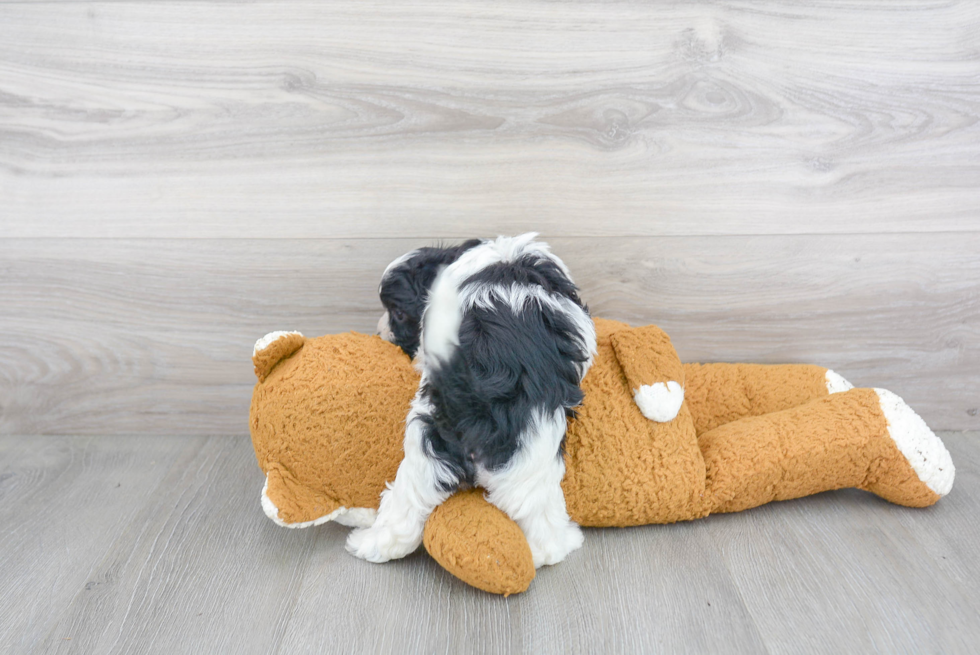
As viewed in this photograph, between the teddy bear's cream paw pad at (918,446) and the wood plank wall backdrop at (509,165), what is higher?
the wood plank wall backdrop at (509,165)

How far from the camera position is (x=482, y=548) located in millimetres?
864

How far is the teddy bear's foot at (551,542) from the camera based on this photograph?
925mm

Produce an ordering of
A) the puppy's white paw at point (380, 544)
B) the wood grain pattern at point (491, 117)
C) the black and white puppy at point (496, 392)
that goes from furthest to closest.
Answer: the wood grain pattern at point (491, 117), the puppy's white paw at point (380, 544), the black and white puppy at point (496, 392)

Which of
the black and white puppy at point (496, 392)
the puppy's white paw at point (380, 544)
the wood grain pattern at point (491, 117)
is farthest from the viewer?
the wood grain pattern at point (491, 117)

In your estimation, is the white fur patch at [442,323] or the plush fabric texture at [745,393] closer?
the white fur patch at [442,323]

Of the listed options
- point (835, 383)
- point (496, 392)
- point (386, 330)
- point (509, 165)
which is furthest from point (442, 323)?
point (835, 383)

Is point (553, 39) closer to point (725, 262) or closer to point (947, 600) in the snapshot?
Result: point (725, 262)

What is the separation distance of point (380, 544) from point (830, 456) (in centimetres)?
65

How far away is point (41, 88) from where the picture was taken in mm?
1183

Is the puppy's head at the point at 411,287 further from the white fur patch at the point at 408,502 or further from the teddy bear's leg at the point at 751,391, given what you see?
the teddy bear's leg at the point at 751,391

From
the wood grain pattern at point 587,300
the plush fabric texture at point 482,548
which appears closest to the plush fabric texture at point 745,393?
the wood grain pattern at point 587,300

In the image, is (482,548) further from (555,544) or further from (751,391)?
(751,391)

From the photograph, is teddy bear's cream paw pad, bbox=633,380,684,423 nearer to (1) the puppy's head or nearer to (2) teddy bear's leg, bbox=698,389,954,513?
(2) teddy bear's leg, bbox=698,389,954,513

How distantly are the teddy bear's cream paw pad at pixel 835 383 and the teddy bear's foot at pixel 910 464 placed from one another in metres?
0.09
